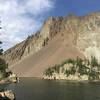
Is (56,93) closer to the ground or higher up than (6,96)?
higher up

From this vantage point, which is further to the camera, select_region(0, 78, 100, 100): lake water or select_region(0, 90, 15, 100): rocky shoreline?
select_region(0, 78, 100, 100): lake water

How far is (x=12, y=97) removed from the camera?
8919cm

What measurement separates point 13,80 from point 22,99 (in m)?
92.7

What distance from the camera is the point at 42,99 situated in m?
100

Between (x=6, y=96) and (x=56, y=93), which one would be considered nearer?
(x=6, y=96)

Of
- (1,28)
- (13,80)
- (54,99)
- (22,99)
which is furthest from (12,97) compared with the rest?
(13,80)

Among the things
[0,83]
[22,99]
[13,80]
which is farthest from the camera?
[13,80]

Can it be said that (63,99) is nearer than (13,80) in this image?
Yes

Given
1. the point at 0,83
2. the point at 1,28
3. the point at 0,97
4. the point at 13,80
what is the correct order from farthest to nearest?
the point at 13,80
the point at 0,83
the point at 0,97
the point at 1,28

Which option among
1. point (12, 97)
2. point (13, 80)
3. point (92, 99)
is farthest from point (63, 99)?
point (13, 80)

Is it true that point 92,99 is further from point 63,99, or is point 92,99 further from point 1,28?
point 1,28

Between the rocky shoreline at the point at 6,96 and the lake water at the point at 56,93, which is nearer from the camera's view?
the rocky shoreline at the point at 6,96

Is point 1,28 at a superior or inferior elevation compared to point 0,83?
superior

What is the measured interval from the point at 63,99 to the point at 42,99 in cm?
674
